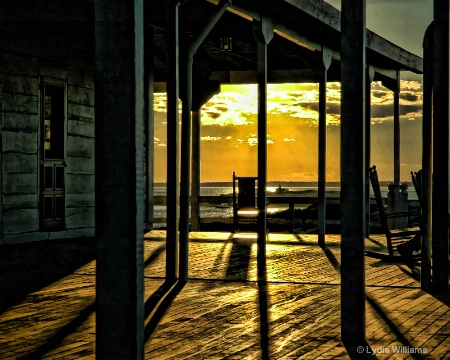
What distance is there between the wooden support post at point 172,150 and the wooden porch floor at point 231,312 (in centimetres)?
35

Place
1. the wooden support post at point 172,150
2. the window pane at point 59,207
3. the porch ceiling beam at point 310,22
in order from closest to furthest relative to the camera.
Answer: the wooden support post at point 172,150 < the porch ceiling beam at point 310,22 < the window pane at point 59,207

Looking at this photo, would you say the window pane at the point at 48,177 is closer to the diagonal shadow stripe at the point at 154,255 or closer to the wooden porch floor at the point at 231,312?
the wooden porch floor at the point at 231,312

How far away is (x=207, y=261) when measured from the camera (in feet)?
27.5

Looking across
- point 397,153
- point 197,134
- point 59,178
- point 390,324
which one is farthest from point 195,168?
point 390,324

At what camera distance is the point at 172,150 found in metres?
6.80

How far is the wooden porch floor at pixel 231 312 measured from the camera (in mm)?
3969

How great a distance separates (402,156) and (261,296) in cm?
969

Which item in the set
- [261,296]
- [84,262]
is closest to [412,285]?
[261,296]

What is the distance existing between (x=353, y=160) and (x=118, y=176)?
2.17 metres

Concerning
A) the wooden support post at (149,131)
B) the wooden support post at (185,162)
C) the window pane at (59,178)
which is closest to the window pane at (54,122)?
the window pane at (59,178)

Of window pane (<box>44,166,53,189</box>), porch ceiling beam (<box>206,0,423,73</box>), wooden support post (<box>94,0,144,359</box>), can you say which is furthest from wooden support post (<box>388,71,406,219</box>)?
wooden support post (<box>94,0,144,359</box>)

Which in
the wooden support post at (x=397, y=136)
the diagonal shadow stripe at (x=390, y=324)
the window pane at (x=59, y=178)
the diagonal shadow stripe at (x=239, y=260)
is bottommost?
the diagonal shadow stripe at (x=390, y=324)

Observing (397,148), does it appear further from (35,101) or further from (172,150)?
(172,150)

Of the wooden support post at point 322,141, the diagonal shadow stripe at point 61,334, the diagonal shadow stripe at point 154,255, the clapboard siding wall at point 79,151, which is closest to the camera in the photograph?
the diagonal shadow stripe at point 61,334
